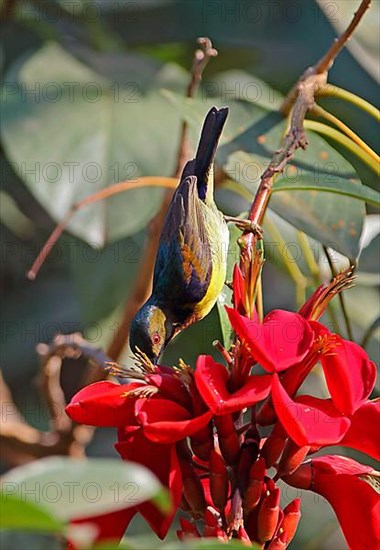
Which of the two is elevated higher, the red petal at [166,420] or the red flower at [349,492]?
the red petal at [166,420]

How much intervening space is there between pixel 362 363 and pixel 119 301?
1243 millimetres

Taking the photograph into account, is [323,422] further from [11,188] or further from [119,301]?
[11,188]

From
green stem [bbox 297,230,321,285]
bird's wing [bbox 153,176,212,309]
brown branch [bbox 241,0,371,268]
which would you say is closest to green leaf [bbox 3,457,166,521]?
brown branch [bbox 241,0,371,268]

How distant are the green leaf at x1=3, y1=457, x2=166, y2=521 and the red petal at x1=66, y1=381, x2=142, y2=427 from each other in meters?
0.34

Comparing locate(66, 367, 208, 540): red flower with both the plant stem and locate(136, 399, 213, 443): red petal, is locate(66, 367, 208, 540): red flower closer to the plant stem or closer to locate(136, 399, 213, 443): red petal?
locate(136, 399, 213, 443): red petal

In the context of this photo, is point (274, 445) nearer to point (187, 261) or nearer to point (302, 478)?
point (302, 478)

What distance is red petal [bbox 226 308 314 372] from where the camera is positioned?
872mm

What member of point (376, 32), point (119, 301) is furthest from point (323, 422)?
point (119, 301)

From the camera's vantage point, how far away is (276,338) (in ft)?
2.90

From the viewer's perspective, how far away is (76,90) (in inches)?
82.7

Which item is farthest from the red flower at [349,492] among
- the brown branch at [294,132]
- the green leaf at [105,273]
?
the green leaf at [105,273]

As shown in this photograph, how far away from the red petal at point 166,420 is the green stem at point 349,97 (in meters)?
0.68

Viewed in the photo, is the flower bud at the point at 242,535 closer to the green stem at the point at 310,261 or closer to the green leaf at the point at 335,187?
A: the green leaf at the point at 335,187

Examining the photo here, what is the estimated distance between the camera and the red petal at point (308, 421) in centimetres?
85
